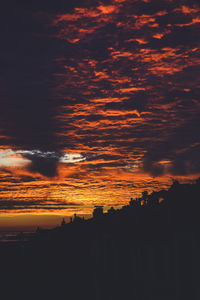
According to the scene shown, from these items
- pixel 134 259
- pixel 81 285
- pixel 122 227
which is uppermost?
pixel 122 227

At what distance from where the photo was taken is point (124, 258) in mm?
79000

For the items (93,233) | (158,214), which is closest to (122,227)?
(158,214)

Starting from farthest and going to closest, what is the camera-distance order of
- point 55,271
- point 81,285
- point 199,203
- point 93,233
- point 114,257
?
point 55,271 → point 93,233 → point 81,285 → point 114,257 → point 199,203

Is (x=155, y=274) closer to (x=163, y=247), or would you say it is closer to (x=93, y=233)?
(x=163, y=247)

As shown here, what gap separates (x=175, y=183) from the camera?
2050 inches

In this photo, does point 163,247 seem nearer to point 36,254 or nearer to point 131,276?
point 131,276

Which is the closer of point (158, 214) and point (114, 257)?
point (158, 214)

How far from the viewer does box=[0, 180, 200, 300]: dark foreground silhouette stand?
158 ft

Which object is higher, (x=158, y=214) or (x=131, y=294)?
(x=158, y=214)

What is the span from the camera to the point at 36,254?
478 ft

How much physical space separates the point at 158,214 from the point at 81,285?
174 feet

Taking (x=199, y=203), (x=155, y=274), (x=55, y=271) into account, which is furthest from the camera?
(x=55, y=271)

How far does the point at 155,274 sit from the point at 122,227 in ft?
84.6

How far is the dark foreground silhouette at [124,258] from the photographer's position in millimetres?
48125
